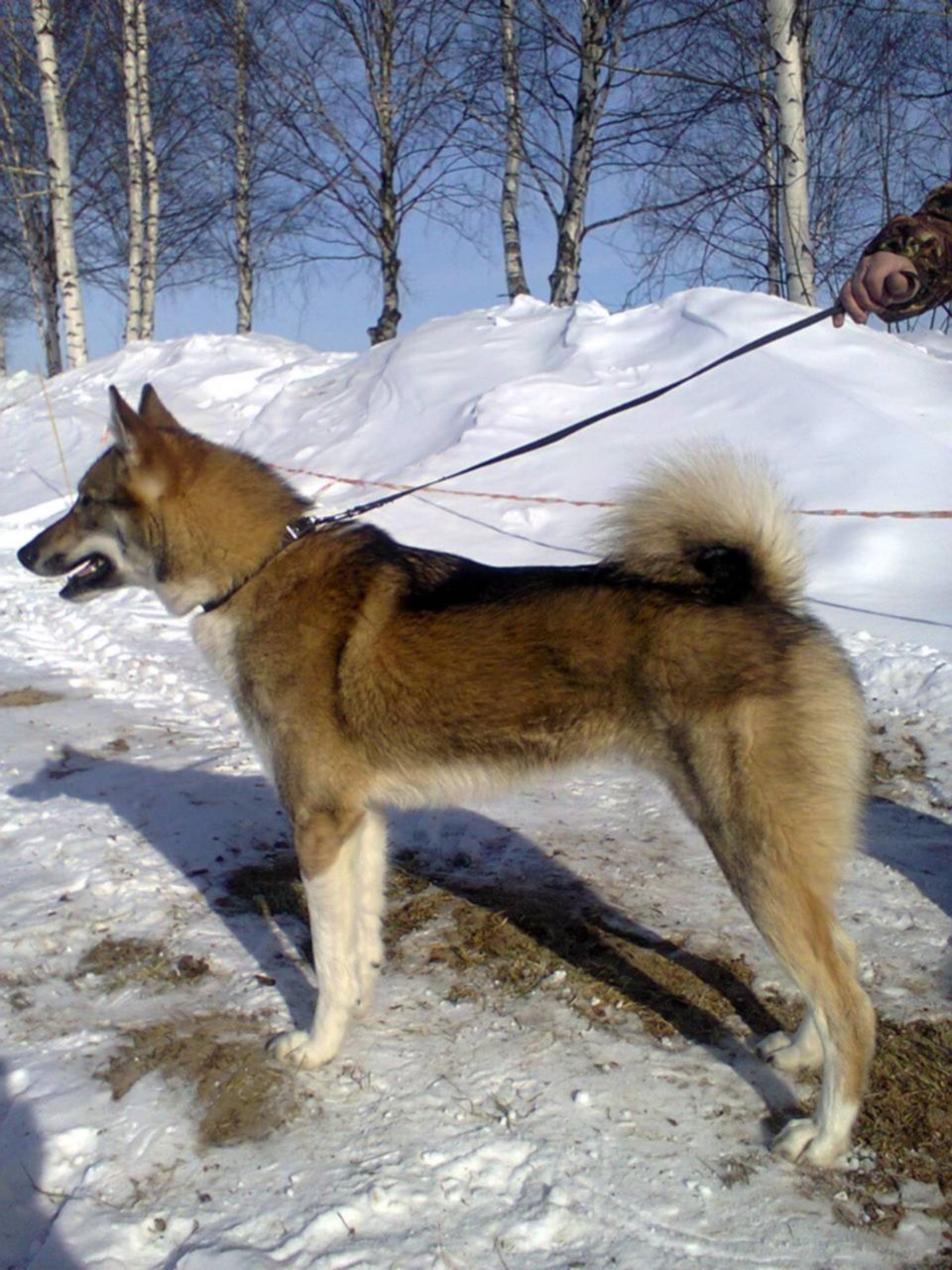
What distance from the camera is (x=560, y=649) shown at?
Result: 2.51 meters

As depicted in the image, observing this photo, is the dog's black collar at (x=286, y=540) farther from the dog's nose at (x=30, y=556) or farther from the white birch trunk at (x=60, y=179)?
the white birch trunk at (x=60, y=179)

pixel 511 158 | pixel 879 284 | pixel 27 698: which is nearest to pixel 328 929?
pixel 879 284

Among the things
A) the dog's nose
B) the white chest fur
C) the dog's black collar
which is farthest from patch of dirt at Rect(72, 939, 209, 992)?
the dog's nose

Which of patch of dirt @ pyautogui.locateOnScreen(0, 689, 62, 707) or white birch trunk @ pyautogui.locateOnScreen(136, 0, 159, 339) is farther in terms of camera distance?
white birch trunk @ pyautogui.locateOnScreen(136, 0, 159, 339)

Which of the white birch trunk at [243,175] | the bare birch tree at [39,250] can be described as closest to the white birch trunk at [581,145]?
the white birch trunk at [243,175]

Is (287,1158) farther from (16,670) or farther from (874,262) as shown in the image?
(16,670)

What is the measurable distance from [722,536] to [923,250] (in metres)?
1.15

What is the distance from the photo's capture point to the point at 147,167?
16000mm

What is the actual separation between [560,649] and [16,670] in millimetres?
4545

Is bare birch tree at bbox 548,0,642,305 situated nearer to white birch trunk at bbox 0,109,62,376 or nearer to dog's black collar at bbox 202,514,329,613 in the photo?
dog's black collar at bbox 202,514,329,613

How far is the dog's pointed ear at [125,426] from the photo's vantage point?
299cm

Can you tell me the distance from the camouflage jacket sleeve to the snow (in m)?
1.22

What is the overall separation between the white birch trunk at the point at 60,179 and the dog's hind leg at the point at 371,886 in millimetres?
13848

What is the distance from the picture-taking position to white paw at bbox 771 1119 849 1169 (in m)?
2.24
